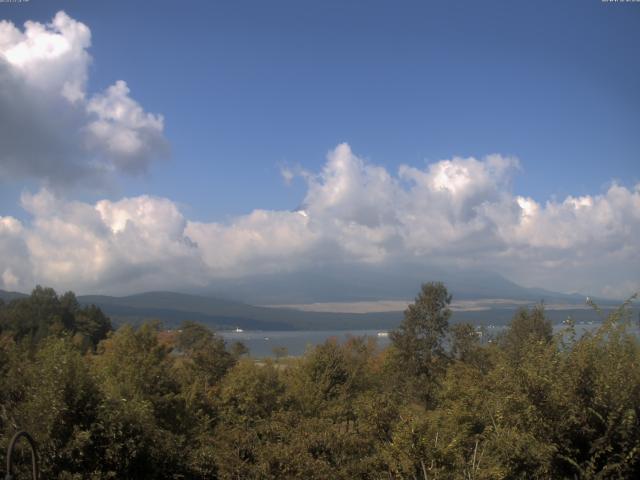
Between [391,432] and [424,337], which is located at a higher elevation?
[391,432]

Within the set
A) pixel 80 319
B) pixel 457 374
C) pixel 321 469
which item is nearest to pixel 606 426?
pixel 321 469

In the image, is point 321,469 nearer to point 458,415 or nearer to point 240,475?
point 240,475

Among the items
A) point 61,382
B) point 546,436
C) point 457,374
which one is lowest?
point 457,374

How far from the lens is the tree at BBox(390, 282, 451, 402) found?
1622 inches

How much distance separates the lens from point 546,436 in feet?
38.8

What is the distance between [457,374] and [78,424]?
2394 centimetres

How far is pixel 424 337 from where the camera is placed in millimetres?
41969

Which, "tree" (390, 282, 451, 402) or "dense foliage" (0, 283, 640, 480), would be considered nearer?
"dense foliage" (0, 283, 640, 480)

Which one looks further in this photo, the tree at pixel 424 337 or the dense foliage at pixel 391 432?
the tree at pixel 424 337

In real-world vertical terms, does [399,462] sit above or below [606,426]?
below

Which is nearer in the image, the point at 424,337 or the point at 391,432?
the point at 391,432

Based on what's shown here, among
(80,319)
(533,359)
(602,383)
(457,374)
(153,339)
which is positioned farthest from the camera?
(80,319)

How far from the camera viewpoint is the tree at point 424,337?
1622 inches

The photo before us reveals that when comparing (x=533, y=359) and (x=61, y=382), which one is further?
(x=61, y=382)
